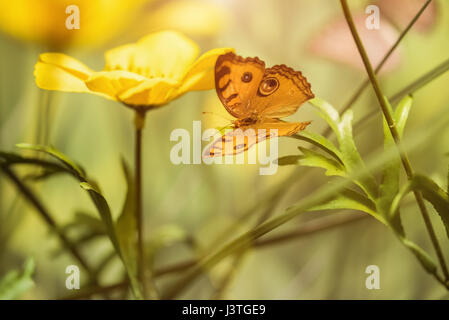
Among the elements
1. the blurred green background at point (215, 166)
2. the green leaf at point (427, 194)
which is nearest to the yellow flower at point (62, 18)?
the blurred green background at point (215, 166)

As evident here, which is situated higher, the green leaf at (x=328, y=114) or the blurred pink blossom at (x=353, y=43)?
the blurred pink blossom at (x=353, y=43)

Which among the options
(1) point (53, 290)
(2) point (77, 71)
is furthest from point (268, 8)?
(1) point (53, 290)

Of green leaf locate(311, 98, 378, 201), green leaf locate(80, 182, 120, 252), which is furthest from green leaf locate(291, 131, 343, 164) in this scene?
green leaf locate(80, 182, 120, 252)

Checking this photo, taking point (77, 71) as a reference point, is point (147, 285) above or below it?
below

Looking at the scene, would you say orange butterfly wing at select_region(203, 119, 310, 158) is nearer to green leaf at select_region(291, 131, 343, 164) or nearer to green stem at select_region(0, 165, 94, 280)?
green leaf at select_region(291, 131, 343, 164)

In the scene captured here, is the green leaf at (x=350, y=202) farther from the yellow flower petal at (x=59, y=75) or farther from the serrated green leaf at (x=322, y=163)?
the yellow flower petal at (x=59, y=75)
